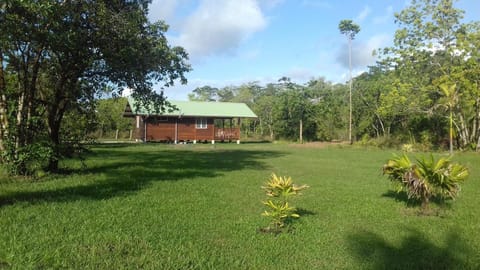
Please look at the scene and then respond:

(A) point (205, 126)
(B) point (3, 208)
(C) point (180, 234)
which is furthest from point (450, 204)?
(A) point (205, 126)

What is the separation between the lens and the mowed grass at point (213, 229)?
450 centimetres

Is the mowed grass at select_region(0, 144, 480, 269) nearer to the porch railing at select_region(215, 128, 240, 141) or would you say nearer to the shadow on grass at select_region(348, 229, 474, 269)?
the shadow on grass at select_region(348, 229, 474, 269)

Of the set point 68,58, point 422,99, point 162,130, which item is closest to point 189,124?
point 162,130

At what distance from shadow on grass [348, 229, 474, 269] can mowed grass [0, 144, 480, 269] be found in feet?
0.04

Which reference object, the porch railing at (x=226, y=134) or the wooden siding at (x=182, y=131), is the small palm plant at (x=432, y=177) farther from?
the porch railing at (x=226, y=134)

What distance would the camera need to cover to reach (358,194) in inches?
368

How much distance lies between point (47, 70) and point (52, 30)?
4.19m

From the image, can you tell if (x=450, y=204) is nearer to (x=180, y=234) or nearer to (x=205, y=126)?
(x=180, y=234)

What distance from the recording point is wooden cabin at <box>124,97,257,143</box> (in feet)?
110

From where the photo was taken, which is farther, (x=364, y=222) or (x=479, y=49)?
(x=479, y=49)

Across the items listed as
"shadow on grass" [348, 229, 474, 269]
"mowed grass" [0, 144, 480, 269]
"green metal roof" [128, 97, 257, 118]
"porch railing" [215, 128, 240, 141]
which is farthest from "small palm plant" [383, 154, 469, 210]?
"porch railing" [215, 128, 240, 141]

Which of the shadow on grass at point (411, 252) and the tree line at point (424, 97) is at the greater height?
the tree line at point (424, 97)

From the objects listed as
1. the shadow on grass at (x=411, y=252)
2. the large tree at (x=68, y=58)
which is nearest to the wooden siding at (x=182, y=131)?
the large tree at (x=68, y=58)

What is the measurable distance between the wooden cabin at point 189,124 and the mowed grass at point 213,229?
76.4 feet
